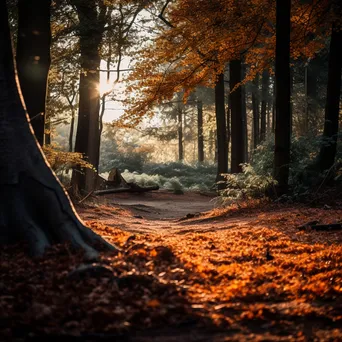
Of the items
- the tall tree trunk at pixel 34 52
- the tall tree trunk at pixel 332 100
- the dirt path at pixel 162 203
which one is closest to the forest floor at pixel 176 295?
the tall tree trunk at pixel 34 52

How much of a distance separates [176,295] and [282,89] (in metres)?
9.65

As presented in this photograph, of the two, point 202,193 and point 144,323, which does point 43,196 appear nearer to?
point 144,323

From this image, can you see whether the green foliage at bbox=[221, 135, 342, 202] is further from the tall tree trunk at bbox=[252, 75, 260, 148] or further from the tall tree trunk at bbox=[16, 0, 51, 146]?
the tall tree trunk at bbox=[252, 75, 260, 148]

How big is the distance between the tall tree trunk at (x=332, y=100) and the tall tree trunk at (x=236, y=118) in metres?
3.94

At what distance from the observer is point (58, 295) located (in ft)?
13.6

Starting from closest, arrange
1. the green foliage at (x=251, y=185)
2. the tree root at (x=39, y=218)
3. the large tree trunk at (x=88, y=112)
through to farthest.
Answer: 1. the tree root at (x=39, y=218)
2. the green foliage at (x=251, y=185)
3. the large tree trunk at (x=88, y=112)

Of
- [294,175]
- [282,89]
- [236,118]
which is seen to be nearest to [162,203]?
[236,118]

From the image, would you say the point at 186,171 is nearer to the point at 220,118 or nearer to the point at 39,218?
the point at 220,118

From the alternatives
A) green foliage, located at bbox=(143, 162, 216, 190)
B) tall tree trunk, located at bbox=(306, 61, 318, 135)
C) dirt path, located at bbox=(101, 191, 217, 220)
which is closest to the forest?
Result: dirt path, located at bbox=(101, 191, 217, 220)

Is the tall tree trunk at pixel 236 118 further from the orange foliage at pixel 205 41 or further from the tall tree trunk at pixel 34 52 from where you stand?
the tall tree trunk at pixel 34 52

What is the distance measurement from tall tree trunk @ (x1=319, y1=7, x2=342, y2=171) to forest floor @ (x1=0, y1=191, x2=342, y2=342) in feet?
25.8

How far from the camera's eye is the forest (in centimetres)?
385

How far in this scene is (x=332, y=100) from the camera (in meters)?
14.2

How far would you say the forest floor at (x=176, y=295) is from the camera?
3580 mm
